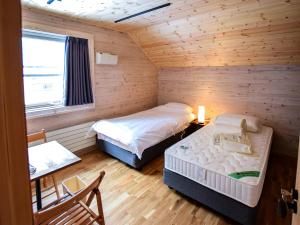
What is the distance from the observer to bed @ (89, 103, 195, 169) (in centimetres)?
265

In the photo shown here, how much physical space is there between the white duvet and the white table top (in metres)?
1.02

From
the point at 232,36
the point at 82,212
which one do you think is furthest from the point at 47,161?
the point at 232,36

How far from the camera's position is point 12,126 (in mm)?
438

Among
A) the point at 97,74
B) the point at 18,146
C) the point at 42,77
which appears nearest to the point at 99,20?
the point at 97,74

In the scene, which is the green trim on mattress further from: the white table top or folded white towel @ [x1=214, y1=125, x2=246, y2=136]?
the white table top

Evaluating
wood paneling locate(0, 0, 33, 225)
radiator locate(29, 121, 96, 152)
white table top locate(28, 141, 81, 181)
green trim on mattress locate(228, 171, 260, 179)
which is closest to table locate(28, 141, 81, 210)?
white table top locate(28, 141, 81, 181)

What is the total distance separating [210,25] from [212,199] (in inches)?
91.3

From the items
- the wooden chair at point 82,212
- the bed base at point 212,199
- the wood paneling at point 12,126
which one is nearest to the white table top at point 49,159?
the wooden chair at point 82,212

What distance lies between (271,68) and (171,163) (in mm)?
2438

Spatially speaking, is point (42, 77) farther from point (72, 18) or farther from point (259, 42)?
point (259, 42)

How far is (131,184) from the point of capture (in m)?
2.42

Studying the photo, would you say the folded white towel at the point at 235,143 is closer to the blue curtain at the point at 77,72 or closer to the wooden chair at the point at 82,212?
the wooden chair at the point at 82,212

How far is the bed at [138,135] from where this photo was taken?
2650mm

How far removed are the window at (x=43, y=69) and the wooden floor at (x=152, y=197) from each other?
1117 mm
